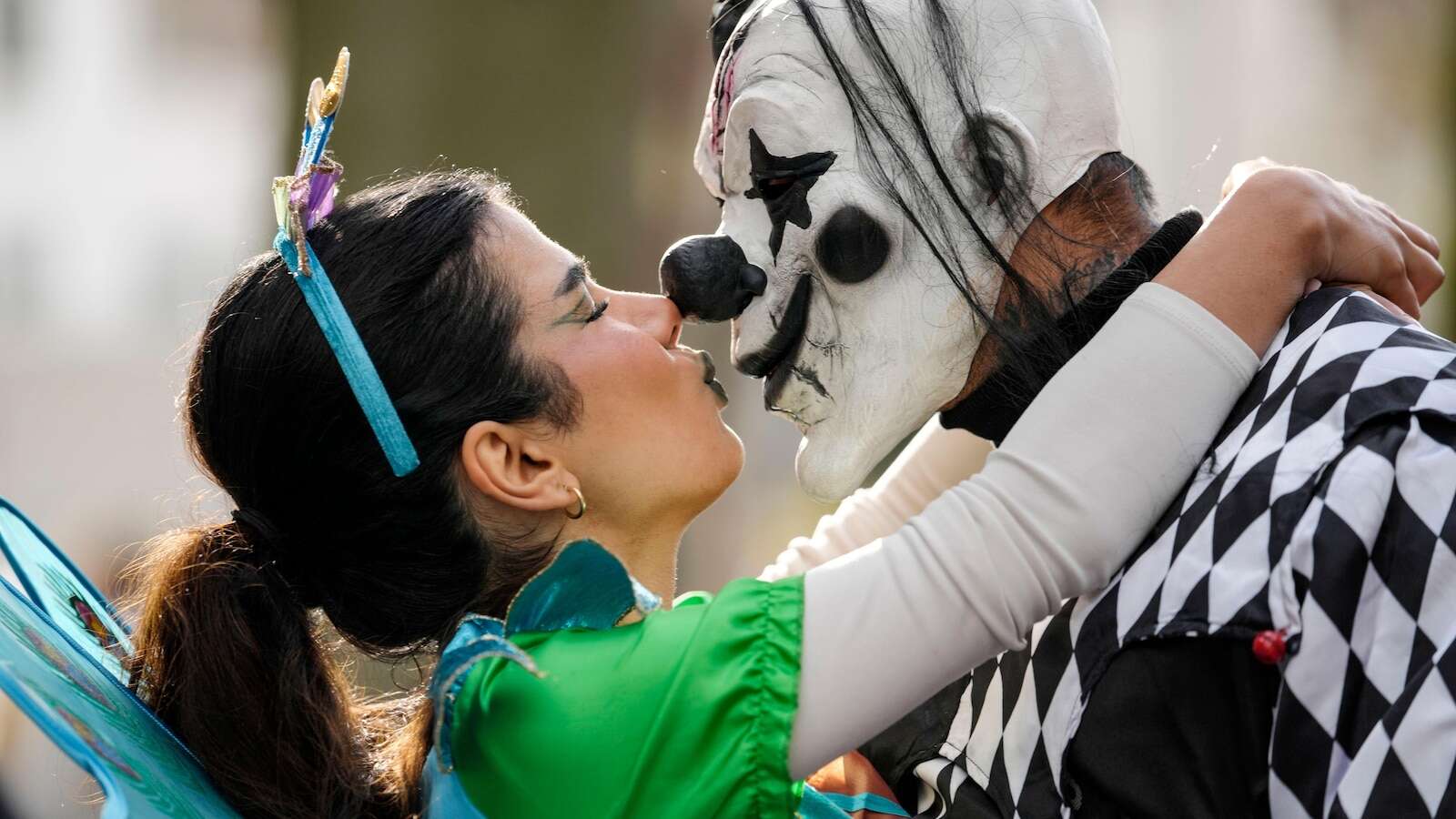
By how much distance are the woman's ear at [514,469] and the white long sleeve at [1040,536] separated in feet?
1.26

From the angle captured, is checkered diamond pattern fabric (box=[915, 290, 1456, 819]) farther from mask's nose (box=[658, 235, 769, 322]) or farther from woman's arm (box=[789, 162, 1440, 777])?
mask's nose (box=[658, 235, 769, 322])

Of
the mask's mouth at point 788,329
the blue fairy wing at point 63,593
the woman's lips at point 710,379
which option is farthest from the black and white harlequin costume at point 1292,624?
the blue fairy wing at point 63,593

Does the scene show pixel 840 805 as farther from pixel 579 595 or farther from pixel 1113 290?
pixel 1113 290

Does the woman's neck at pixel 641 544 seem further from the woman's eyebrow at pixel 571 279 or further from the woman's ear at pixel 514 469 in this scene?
the woman's eyebrow at pixel 571 279

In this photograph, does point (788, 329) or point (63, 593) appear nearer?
point (788, 329)

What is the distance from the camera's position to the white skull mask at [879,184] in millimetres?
1404

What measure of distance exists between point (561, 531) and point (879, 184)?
508 millimetres

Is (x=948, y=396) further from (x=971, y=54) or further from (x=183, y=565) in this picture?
(x=183, y=565)

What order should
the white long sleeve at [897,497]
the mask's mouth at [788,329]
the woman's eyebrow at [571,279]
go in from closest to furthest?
the mask's mouth at [788,329]
the woman's eyebrow at [571,279]
the white long sleeve at [897,497]

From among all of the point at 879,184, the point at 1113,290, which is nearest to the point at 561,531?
the point at 879,184

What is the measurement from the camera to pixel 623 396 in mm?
1554

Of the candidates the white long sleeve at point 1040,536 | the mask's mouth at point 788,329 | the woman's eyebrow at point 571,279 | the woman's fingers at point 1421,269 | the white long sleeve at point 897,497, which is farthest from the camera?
the white long sleeve at point 897,497

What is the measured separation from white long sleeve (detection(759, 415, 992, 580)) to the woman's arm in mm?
610

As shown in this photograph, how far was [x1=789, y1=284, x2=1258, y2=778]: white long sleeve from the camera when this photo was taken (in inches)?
47.6
